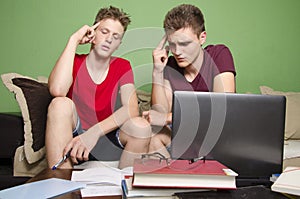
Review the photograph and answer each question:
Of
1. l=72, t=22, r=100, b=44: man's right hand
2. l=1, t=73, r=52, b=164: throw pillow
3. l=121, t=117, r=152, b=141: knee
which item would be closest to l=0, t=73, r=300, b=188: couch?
l=1, t=73, r=52, b=164: throw pillow

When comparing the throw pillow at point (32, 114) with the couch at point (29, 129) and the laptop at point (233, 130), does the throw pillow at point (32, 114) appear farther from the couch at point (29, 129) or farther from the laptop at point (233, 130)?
the laptop at point (233, 130)

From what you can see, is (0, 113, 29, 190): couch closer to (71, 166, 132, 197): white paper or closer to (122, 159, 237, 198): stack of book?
(71, 166, 132, 197): white paper

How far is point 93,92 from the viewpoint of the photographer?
150cm

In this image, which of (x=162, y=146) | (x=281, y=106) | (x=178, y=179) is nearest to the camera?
(x=178, y=179)

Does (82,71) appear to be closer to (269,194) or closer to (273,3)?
(269,194)

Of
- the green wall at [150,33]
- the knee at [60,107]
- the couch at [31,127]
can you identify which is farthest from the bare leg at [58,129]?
the green wall at [150,33]

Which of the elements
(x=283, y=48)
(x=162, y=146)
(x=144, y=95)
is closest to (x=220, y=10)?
(x=283, y=48)

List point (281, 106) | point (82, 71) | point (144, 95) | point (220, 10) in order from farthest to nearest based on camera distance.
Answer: point (220, 10) → point (144, 95) → point (82, 71) → point (281, 106)

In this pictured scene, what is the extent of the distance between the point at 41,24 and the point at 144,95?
31.4 inches

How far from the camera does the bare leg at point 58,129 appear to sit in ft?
3.51

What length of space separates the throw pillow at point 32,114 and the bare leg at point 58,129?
0.66 ft

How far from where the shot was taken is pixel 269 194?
2.15ft

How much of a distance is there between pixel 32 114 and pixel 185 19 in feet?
2.50

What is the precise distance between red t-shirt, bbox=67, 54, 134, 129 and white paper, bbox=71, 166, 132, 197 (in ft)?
1.89
